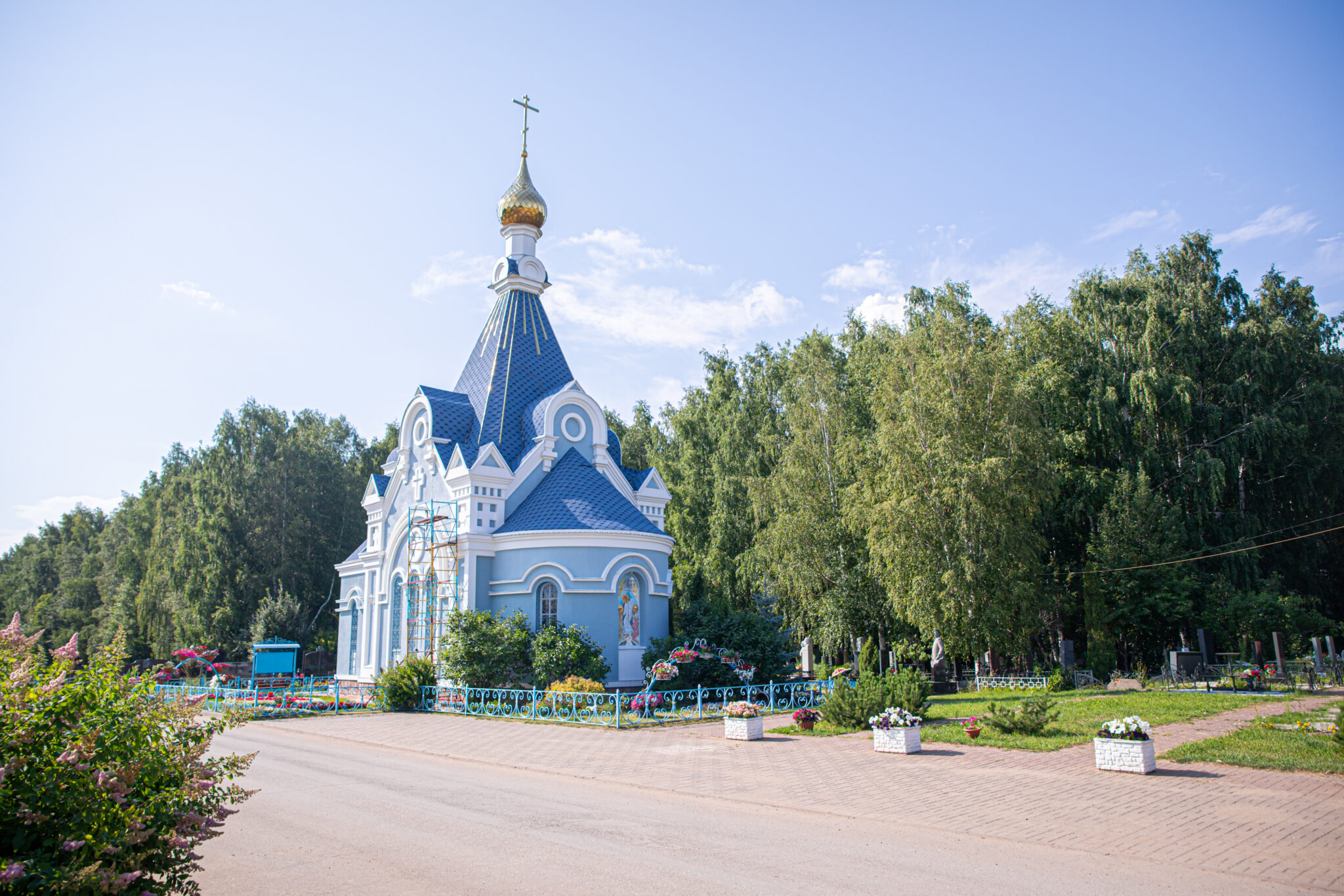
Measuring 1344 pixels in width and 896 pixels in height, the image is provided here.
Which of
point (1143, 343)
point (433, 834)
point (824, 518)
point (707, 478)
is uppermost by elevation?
point (1143, 343)

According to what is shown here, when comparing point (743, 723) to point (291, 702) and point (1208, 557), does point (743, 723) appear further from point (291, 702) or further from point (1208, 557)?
point (1208, 557)

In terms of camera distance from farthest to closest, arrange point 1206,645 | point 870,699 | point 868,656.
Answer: point 868,656, point 1206,645, point 870,699

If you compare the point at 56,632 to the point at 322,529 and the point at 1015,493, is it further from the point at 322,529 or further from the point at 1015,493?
the point at 1015,493

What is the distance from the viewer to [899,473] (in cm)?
2369

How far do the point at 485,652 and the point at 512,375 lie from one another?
403 inches

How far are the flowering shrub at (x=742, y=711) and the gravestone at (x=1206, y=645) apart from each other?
16.1 m

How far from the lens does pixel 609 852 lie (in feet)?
24.0

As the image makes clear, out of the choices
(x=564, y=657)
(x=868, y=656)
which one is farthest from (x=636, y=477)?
(x=868, y=656)

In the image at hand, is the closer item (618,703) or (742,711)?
(742,711)

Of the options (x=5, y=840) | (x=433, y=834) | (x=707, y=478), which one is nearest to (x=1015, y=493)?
(x=707, y=478)

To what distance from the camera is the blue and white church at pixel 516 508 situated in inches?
898

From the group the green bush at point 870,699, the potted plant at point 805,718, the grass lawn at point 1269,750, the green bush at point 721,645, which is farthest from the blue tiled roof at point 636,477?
the grass lawn at point 1269,750

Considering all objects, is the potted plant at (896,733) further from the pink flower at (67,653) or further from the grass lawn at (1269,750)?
the pink flower at (67,653)

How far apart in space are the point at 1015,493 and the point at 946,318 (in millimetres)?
6969
